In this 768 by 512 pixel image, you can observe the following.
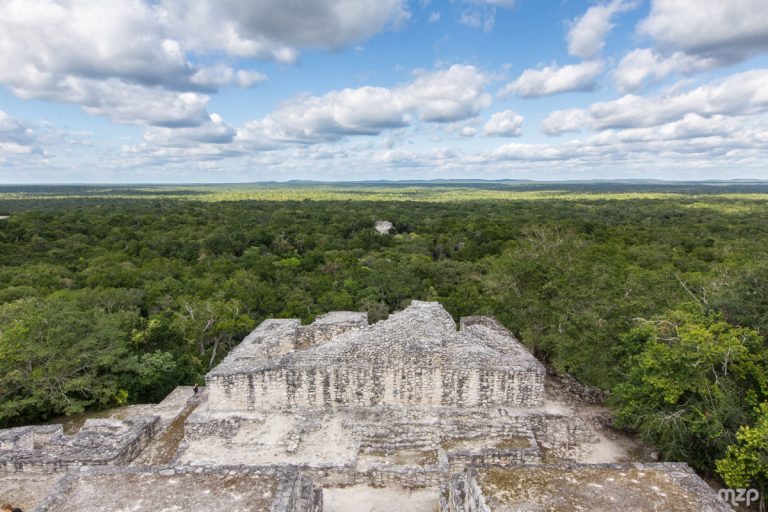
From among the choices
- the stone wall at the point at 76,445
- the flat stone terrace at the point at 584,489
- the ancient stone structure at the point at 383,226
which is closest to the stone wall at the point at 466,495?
the flat stone terrace at the point at 584,489

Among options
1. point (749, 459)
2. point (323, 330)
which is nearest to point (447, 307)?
point (323, 330)

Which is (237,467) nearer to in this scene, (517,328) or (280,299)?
(517,328)

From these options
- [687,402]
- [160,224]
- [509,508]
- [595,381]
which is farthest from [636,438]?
[160,224]

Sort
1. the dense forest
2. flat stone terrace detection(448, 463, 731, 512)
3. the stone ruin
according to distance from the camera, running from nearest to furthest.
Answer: flat stone terrace detection(448, 463, 731, 512), the stone ruin, the dense forest

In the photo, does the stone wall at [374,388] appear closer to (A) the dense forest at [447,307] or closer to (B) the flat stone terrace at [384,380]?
(B) the flat stone terrace at [384,380]

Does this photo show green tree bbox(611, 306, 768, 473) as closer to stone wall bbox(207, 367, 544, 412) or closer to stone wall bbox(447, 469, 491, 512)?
stone wall bbox(207, 367, 544, 412)

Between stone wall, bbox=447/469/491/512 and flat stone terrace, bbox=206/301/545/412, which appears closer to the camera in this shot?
stone wall, bbox=447/469/491/512

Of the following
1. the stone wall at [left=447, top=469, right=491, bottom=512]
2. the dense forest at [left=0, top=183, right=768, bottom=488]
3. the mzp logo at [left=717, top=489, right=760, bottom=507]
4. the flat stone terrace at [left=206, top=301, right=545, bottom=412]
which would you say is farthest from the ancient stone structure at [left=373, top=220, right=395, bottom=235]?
the stone wall at [left=447, top=469, right=491, bottom=512]
